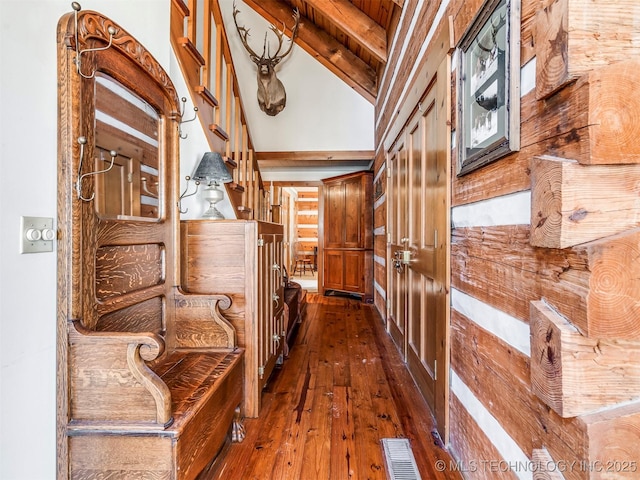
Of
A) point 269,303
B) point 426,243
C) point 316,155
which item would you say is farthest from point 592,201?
point 316,155

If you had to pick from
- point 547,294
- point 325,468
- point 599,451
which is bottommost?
point 325,468

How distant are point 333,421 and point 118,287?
138cm

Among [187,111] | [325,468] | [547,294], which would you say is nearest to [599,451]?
[547,294]

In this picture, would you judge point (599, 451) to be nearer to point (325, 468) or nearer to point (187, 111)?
point (325, 468)

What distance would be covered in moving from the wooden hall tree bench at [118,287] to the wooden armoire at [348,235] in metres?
3.85

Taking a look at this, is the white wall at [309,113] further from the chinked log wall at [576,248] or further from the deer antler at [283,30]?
the chinked log wall at [576,248]

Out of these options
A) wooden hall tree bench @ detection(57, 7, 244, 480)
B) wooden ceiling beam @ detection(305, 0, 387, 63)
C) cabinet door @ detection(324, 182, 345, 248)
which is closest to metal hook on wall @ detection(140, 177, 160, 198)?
wooden hall tree bench @ detection(57, 7, 244, 480)

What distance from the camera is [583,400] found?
2.39ft

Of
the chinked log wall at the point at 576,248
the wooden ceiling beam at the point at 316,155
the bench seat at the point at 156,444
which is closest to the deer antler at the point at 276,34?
the wooden ceiling beam at the point at 316,155

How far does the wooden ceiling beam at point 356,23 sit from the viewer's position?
3.75 meters

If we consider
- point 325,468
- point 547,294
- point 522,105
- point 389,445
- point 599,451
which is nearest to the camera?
point 599,451

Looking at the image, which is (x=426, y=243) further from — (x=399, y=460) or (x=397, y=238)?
(x=399, y=460)

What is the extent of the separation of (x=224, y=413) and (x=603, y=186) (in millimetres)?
1633

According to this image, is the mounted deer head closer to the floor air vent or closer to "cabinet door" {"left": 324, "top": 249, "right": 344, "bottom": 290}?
"cabinet door" {"left": 324, "top": 249, "right": 344, "bottom": 290}
